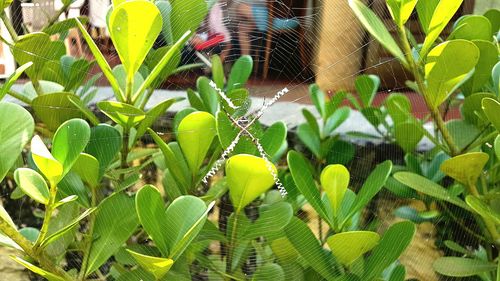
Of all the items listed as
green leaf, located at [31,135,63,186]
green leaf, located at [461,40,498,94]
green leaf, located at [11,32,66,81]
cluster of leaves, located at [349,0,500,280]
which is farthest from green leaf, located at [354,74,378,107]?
green leaf, located at [31,135,63,186]

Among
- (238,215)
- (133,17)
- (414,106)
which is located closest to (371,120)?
(414,106)

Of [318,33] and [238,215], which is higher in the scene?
[318,33]

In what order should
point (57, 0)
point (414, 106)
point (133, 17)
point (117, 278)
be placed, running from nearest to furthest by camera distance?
point (133, 17)
point (117, 278)
point (57, 0)
point (414, 106)

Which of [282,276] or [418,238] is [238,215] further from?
[418,238]

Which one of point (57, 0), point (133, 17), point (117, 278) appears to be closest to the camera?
point (133, 17)

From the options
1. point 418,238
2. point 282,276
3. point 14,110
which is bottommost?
point 418,238

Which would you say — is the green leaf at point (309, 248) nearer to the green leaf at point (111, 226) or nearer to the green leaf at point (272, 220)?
the green leaf at point (272, 220)

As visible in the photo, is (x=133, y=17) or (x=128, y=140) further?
(x=128, y=140)

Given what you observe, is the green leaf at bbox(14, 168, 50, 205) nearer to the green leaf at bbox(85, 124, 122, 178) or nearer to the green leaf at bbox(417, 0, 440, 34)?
the green leaf at bbox(85, 124, 122, 178)
